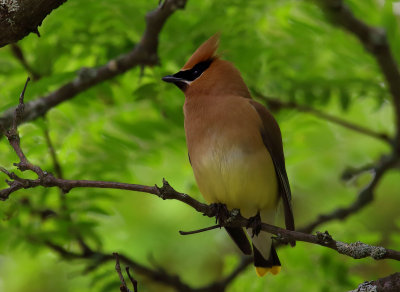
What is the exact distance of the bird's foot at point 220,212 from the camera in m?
4.33

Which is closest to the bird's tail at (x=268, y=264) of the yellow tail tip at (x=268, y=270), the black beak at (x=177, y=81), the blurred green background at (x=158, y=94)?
the yellow tail tip at (x=268, y=270)

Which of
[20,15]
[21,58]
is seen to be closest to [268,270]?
[21,58]

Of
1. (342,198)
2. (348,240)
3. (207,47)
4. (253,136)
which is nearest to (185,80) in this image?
(207,47)

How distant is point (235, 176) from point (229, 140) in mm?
235

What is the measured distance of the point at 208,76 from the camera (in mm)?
4781

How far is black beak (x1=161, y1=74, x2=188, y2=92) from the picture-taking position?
15.1ft

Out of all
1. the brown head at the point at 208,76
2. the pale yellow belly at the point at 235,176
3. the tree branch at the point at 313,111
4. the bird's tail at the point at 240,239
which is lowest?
the bird's tail at the point at 240,239

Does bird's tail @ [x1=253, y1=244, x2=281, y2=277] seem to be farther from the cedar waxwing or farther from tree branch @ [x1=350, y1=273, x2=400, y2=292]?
tree branch @ [x1=350, y1=273, x2=400, y2=292]

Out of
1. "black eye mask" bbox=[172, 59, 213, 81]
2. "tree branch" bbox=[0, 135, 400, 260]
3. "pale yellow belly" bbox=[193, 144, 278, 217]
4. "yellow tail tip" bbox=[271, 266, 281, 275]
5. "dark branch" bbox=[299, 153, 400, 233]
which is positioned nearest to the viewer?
"tree branch" bbox=[0, 135, 400, 260]

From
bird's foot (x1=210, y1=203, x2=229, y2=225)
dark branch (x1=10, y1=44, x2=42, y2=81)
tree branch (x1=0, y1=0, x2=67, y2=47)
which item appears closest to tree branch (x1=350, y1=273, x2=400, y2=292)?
bird's foot (x1=210, y1=203, x2=229, y2=225)

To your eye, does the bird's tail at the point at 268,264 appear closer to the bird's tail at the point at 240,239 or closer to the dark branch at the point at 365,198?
the bird's tail at the point at 240,239

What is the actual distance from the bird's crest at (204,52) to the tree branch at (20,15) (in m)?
1.58

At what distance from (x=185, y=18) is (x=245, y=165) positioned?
1292mm

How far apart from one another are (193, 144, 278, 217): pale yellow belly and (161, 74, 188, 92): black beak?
1.96ft
